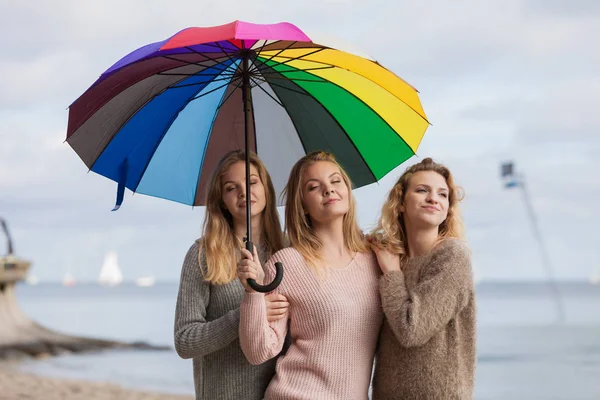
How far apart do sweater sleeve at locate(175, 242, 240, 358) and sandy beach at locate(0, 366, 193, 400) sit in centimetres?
873

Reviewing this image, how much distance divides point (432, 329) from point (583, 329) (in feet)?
90.7

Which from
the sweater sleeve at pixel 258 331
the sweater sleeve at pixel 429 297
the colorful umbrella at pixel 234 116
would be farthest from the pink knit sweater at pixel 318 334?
the colorful umbrella at pixel 234 116

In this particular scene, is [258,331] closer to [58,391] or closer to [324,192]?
[324,192]

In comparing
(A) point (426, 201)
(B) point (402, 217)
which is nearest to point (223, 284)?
(B) point (402, 217)

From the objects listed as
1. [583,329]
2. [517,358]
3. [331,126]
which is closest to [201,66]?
[331,126]

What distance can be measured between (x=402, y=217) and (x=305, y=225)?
0.37 meters

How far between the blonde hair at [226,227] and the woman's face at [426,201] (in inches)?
22.5

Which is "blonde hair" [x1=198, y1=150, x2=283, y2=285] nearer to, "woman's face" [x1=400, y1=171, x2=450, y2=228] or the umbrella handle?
the umbrella handle

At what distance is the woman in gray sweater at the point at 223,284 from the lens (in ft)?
10.0

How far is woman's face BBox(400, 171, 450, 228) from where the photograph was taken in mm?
2975

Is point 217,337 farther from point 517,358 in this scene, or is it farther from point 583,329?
point 583,329

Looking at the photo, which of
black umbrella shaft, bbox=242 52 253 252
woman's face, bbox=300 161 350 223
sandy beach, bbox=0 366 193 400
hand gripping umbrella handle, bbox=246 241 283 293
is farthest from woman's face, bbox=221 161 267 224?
sandy beach, bbox=0 366 193 400

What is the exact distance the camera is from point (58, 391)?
12.2m

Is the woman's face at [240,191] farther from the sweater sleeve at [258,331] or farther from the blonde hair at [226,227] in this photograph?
the sweater sleeve at [258,331]
